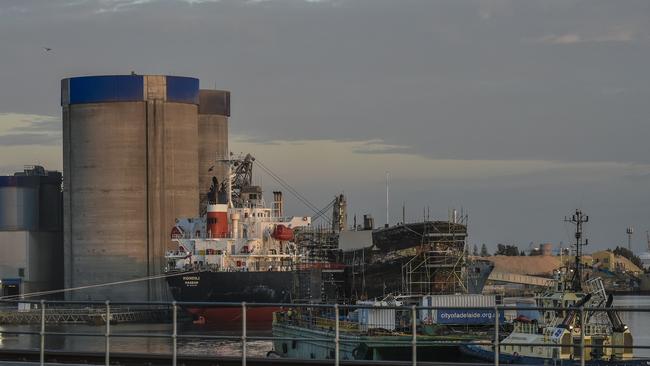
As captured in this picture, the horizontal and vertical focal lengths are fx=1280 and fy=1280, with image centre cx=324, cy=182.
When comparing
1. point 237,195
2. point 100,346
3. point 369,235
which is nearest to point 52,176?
point 237,195

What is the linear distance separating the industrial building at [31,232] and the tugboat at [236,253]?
57.3 ft

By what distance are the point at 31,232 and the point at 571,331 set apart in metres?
86.9

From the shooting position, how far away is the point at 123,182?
112 m

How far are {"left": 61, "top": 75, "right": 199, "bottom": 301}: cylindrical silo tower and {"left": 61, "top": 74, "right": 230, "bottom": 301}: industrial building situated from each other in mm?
87

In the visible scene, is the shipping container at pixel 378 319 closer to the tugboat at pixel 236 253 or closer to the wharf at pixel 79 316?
the tugboat at pixel 236 253

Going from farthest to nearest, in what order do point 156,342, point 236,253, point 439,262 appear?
1. point 236,253
2. point 439,262
3. point 156,342

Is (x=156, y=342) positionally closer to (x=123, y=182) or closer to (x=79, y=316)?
(x=79, y=316)

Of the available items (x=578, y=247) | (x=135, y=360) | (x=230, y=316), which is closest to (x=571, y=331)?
(x=578, y=247)

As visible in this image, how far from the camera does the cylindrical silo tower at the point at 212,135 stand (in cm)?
12762

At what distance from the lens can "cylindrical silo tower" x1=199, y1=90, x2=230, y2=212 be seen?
127625 mm

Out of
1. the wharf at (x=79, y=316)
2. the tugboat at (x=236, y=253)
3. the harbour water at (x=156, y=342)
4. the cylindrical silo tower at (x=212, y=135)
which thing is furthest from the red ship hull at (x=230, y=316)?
the cylindrical silo tower at (x=212, y=135)

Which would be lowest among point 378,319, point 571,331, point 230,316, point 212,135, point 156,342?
point 230,316

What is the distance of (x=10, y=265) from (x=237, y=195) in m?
23.3

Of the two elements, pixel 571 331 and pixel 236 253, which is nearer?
pixel 571 331
